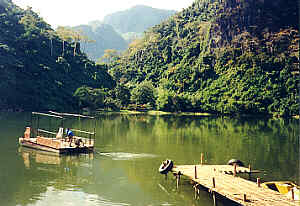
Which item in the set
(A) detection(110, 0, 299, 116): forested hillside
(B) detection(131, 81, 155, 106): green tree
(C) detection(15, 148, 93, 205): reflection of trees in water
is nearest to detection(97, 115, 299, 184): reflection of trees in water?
(C) detection(15, 148, 93, 205): reflection of trees in water

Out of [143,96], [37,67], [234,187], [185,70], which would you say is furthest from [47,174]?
[185,70]

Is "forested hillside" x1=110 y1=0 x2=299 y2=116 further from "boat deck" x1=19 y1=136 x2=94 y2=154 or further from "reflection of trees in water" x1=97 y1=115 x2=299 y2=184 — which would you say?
"boat deck" x1=19 y1=136 x2=94 y2=154

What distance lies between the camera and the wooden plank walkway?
15.4m

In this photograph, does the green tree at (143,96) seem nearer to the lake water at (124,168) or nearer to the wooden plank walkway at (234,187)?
the lake water at (124,168)

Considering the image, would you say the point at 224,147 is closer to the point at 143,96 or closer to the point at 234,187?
the point at 234,187

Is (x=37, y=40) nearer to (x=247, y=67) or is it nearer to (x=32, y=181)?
(x=247, y=67)

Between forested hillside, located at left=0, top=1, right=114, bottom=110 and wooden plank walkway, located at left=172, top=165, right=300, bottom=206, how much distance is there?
65.5 m

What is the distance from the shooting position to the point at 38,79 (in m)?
88.6

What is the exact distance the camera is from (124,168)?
24.1 m

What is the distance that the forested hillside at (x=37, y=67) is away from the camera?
80.6 m

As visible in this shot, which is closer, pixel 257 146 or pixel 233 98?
pixel 257 146

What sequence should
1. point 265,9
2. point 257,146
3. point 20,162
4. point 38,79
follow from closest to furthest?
point 20,162 → point 257,146 → point 38,79 → point 265,9

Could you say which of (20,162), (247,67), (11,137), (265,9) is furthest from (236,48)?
(20,162)

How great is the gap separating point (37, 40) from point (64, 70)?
11319mm
